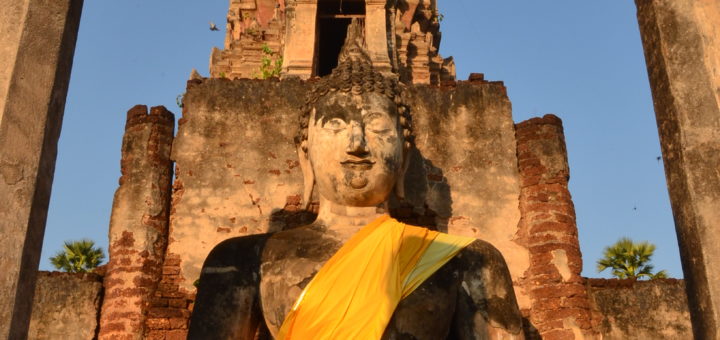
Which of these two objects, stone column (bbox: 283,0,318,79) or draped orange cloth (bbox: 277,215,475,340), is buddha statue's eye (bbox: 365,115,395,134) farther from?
stone column (bbox: 283,0,318,79)

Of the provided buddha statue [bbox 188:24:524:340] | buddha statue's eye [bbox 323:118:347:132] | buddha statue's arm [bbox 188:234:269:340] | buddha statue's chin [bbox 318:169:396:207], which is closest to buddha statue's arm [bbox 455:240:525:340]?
buddha statue [bbox 188:24:524:340]

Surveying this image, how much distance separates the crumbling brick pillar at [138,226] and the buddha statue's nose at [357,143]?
10.0 ft

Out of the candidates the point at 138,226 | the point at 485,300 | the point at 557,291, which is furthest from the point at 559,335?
the point at 138,226

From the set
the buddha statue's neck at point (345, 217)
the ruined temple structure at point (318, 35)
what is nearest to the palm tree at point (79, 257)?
the ruined temple structure at point (318, 35)

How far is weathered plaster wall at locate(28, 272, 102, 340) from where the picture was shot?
24.1 feet

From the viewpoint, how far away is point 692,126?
160 inches

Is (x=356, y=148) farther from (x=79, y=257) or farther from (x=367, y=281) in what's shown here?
(x=79, y=257)

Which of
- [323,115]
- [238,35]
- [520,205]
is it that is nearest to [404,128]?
[323,115]

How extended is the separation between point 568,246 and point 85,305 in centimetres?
425

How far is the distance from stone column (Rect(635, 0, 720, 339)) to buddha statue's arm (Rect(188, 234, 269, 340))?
2.29 m

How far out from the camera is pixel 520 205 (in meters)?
7.74

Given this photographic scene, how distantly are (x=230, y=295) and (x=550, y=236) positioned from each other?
144 inches

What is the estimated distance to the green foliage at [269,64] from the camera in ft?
56.6

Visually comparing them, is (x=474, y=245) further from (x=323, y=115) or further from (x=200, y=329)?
(x=200, y=329)
